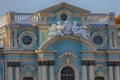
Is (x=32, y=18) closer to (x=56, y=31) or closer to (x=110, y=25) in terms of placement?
(x=56, y=31)

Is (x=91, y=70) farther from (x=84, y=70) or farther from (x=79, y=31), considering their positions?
(x=79, y=31)

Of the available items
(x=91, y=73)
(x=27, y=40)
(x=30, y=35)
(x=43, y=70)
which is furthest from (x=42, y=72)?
(x=91, y=73)

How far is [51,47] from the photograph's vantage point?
145 feet

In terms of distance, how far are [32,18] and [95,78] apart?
5725 mm

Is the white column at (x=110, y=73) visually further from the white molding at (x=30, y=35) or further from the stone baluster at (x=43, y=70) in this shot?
the white molding at (x=30, y=35)

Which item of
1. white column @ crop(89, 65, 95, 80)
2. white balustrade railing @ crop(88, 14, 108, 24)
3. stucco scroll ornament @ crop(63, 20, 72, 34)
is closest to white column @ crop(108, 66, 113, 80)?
white column @ crop(89, 65, 95, 80)

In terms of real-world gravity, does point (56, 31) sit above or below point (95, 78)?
above

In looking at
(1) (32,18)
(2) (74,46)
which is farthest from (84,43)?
(1) (32,18)

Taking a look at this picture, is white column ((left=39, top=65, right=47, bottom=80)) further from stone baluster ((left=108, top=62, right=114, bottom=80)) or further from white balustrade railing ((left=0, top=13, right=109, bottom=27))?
stone baluster ((left=108, top=62, right=114, bottom=80))

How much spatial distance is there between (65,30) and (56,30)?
1.91 feet

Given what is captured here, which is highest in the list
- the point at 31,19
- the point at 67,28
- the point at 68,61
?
the point at 31,19

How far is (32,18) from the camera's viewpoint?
45156mm

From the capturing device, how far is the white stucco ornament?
44000 mm

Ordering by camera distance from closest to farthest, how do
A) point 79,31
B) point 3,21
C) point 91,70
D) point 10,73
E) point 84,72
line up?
point 10,73 < point 79,31 < point 84,72 < point 91,70 < point 3,21
